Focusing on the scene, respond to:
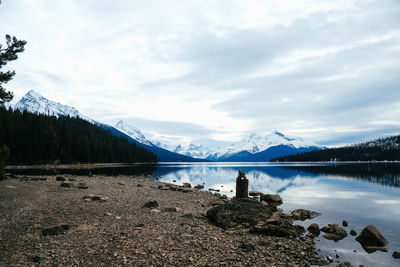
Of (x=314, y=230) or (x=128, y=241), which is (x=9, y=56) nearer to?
(x=128, y=241)

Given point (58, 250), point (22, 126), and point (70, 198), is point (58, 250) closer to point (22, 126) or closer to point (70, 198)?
point (70, 198)

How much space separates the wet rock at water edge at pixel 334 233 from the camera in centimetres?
1839

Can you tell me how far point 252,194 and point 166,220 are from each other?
28013mm

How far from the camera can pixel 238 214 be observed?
18906mm

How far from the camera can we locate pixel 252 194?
4278cm

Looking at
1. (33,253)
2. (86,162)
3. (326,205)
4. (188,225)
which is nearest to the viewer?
(33,253)

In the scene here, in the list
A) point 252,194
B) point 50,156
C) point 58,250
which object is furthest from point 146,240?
point 50,156

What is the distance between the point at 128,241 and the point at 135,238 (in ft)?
1.72

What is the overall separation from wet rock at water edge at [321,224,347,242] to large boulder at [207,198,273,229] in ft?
14.8

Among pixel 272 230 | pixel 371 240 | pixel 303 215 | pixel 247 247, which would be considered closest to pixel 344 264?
pixel 272 230

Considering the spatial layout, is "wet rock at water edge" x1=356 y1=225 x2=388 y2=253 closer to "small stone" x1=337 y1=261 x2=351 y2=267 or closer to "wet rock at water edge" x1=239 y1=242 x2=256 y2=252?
"small stone" x1=337 y1=261 x2=351 y2=267

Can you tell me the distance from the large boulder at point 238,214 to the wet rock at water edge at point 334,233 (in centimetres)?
450

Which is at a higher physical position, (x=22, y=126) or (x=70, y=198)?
(x=22, y=126)

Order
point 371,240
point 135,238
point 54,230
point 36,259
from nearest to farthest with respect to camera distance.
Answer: point 36,259 < point 135,238 < point 54,230 < point 371,240
